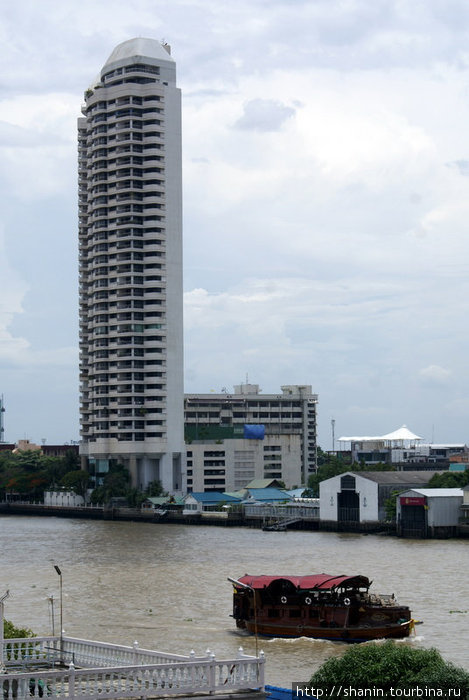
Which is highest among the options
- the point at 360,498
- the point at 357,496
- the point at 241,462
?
the point at 241,462

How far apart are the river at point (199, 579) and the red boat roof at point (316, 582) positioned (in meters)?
1.95

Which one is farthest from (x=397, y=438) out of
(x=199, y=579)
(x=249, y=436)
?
(x=199, y=579)

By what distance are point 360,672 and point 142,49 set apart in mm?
127953

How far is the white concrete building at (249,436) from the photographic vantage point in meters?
144

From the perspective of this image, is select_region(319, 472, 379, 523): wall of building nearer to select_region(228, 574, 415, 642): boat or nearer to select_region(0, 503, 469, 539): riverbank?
select_region(0, 503, 469, 539): riverbank

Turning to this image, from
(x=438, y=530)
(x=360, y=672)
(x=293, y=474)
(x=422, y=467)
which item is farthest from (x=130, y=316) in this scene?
(x=360, y=672)

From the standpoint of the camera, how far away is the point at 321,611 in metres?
43.8

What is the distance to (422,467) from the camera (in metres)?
149

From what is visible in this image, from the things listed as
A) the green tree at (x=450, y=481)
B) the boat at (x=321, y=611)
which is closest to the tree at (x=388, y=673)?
the boat at (x=321, y=611)

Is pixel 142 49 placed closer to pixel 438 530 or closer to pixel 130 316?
pixel 130 316

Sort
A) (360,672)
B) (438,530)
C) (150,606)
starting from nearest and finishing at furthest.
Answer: (360,672), (150,606), (438,530)

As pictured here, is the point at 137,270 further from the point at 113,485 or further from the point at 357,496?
the point at 357,496

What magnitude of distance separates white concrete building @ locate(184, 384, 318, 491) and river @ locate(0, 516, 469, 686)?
35237 millimetres

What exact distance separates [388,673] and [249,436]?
125m
